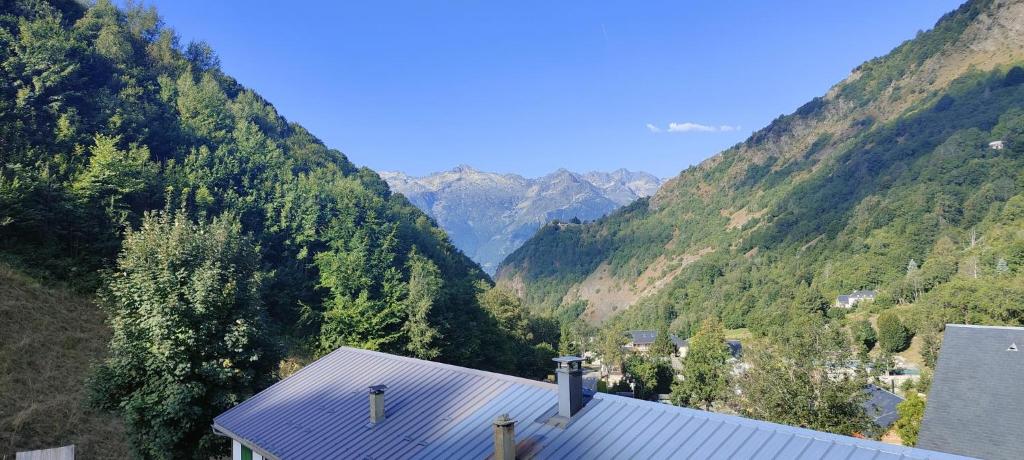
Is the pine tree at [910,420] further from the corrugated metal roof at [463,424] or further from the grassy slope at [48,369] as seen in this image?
the grassy slope at [48,369]

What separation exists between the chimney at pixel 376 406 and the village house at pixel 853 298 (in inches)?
4471

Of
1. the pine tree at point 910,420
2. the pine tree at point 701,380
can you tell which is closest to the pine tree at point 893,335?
the pine tree at point 701,380

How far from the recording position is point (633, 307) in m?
172

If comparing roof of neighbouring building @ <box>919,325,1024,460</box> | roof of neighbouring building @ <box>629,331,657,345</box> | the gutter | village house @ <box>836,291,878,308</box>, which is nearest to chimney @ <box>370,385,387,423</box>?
the gutter

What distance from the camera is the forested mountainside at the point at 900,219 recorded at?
294 ft

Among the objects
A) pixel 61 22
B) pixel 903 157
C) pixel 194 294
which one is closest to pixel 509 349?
pixel 194 294

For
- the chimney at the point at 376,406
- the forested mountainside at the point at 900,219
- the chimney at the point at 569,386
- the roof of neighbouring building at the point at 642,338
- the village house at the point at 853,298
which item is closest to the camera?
the chimney at the point at 569,386

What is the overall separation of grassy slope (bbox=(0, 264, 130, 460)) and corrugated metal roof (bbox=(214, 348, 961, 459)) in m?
8.70

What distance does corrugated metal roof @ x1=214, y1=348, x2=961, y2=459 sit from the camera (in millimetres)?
8000

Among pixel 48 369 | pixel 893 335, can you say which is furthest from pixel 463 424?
pixel 893 335

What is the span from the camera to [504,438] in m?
8.91

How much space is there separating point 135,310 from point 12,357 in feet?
37.0

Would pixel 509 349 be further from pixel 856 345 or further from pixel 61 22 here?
pixel 61 22

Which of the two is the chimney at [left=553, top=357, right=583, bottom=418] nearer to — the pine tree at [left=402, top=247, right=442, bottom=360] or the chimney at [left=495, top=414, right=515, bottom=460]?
the chimney at [left=495, top=414, right=515, bottom=460]
